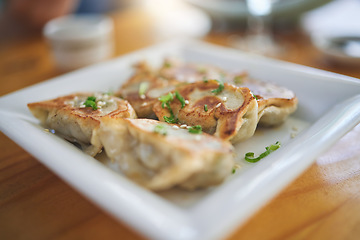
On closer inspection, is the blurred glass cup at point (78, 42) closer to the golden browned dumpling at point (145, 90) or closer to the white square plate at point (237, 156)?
the white square plate at point (237, 156)

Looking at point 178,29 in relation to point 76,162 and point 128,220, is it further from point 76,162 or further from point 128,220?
point 128,220

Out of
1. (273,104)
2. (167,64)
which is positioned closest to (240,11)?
(167,64)

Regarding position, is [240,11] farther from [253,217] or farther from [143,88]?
[253,217]

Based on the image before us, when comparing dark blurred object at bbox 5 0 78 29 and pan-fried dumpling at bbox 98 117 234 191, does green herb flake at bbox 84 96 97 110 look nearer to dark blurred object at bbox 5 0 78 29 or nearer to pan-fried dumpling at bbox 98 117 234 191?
pan-fried dumpling at bbox 98 117 234 191

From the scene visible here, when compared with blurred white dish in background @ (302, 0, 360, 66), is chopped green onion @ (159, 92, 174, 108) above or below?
above

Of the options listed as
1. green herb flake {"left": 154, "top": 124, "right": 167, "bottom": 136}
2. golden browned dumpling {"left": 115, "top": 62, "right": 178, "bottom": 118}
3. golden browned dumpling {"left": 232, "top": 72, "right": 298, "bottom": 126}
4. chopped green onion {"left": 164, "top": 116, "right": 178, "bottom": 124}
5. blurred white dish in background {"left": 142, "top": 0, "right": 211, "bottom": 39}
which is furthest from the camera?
blurred white dish in background {"left": 142, "top": 0, "right": 211, "bottom": 39}

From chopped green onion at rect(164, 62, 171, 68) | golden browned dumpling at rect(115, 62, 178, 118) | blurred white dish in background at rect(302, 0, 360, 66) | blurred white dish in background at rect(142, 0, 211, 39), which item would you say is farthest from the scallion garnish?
blurred white dish in background at rect(142, 0, 211, 39)
